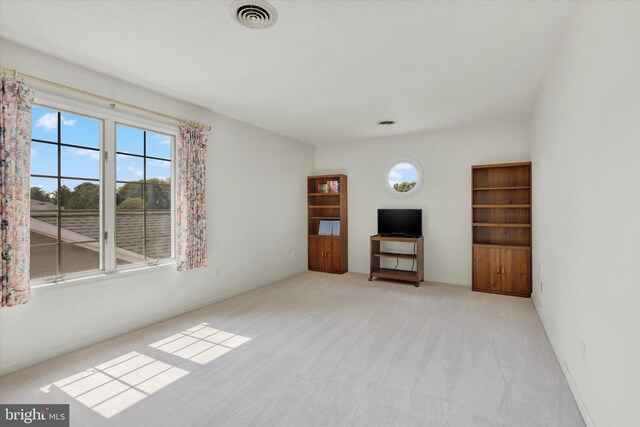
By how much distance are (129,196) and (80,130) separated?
2.40 feet

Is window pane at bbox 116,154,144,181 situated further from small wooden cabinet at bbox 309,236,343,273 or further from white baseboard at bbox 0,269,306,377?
small wooden cabinet at bbox 309,236,343,273

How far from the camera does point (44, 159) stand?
253 cm

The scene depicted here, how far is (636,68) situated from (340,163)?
4.79m

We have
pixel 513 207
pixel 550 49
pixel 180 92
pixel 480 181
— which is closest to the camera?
pixel 550 49

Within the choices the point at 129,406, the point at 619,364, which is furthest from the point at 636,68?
the point at 129,406

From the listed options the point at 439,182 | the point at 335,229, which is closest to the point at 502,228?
the point at 439,182

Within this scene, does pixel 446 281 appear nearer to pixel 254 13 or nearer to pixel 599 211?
pixel 599 211

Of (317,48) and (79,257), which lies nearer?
(317,48)

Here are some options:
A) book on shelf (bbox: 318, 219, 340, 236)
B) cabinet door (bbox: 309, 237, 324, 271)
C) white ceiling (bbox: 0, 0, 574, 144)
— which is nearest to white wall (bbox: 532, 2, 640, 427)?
white ceiling (bbox: 0, 0, 574, 144)

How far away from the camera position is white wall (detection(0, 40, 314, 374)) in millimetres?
2408

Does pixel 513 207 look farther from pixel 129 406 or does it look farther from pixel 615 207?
pixel 129 406

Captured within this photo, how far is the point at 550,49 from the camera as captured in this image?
241 centimetres

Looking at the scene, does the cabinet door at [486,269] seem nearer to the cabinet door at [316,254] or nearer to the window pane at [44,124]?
the cabinet door at [316,254]

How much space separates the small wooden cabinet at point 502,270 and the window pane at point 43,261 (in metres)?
5.00
